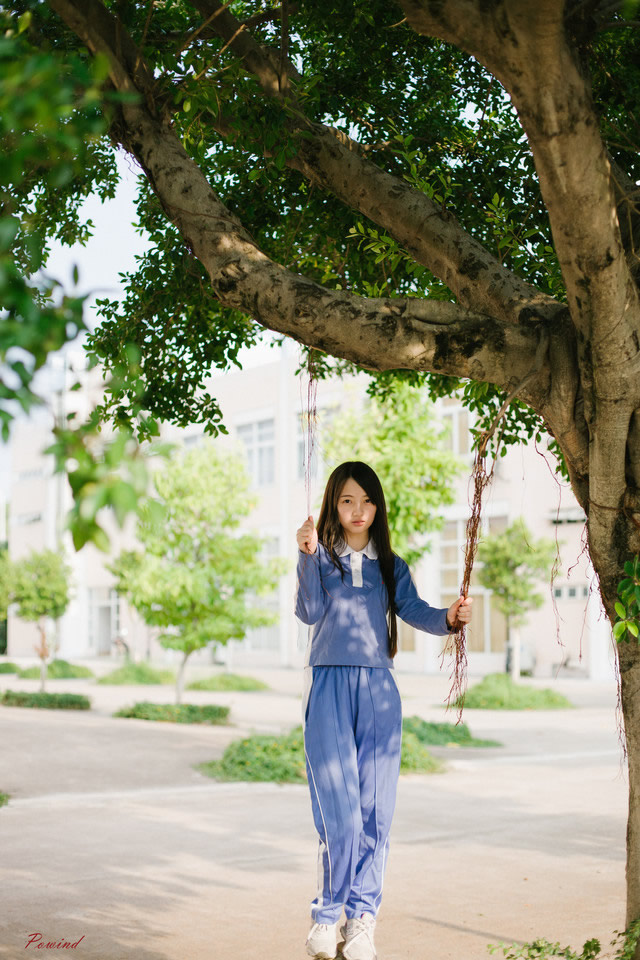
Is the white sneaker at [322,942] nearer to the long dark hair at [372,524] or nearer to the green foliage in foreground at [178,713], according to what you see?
the long dark hair at [372,524]

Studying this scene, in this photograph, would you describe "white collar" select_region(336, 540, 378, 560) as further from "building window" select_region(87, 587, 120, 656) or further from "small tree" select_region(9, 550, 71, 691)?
"building window" select_region(87, 587, 120, 656)

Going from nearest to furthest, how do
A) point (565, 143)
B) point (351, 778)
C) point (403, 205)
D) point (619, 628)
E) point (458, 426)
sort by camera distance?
point (565, 143), point (619, 628), point (351, 778), point (403, 205), point (458, 426)

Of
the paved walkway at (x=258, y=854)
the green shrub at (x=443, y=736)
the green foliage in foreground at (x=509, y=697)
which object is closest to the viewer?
the paved walkway at (x=258, y=854)

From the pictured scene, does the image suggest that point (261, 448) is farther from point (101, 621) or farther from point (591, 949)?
point (591, 949)

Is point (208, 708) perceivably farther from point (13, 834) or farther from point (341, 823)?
point (341, 823)

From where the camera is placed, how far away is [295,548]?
35.4m

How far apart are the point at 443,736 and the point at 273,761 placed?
13.7 feet

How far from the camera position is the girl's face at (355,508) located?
4.32 m

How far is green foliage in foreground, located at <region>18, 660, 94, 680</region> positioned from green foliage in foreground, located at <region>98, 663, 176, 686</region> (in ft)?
5.59

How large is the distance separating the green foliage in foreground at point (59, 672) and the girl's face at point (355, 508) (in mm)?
26539

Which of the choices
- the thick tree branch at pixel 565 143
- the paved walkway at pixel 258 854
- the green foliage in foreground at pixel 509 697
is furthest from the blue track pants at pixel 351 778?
the green foliage in foreground at pixel 509 697

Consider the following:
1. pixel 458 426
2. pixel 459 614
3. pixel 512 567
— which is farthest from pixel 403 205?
pixel 458 426

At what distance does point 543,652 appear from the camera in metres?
29.9

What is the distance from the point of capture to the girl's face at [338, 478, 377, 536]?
14.2 ft
